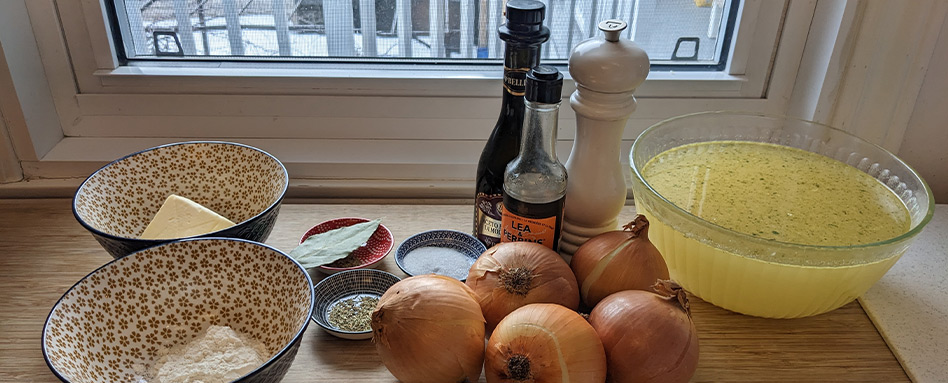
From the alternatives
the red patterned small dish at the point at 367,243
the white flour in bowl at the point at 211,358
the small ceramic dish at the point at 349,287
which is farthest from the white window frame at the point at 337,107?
the white flour in bowl at the point at 211,358

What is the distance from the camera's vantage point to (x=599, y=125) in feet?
2.19

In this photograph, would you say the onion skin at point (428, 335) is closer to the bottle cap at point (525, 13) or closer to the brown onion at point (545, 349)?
the brown onion at point (545, 349)

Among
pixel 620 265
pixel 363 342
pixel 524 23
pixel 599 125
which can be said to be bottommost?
pixel 363 342

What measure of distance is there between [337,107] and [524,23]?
1.41 ft

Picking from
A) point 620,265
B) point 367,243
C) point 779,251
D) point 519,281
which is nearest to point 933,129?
point 779,251

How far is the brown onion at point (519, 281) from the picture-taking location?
600 millimetres

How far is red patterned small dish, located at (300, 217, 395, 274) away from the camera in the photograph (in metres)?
0.77

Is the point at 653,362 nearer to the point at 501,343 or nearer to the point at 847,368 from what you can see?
the point at 501,343

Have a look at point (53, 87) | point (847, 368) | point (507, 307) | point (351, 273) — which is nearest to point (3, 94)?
point (53, 87)

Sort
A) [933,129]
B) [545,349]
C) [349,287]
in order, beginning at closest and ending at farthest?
1. [545,349]
2. [349,287]
3. [933,129]

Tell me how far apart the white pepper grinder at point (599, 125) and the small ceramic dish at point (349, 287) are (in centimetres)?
21

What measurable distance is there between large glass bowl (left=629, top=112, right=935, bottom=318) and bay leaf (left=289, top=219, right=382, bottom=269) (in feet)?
1.07

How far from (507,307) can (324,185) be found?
17.5 inches

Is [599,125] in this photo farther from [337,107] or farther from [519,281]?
[337,107]
